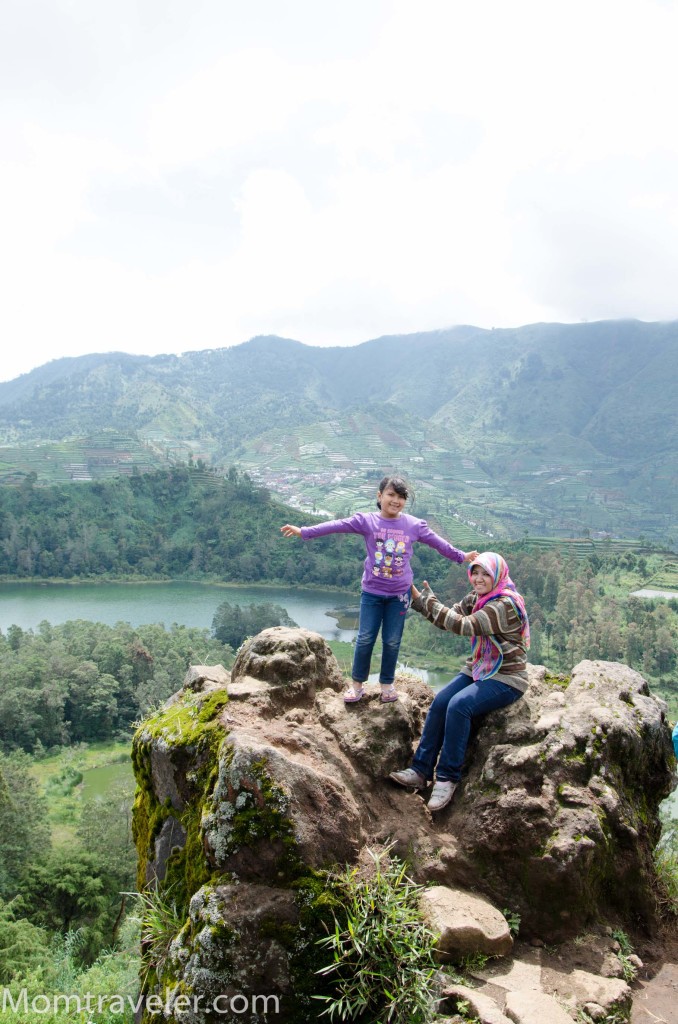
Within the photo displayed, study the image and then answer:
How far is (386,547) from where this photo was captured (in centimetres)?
595

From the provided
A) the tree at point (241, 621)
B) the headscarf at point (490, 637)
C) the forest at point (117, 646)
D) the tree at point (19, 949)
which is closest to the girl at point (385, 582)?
the headscarf at point (490, 637)

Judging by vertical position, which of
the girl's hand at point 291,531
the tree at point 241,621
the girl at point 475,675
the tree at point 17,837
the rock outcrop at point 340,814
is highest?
the girl's hand at point 291,531

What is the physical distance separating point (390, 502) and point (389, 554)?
0.45 meters

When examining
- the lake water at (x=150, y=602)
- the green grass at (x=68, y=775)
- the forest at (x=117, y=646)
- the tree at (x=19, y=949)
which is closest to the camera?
the tree at (x=19, y=949)

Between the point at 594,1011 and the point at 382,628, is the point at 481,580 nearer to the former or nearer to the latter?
the point at 382,628

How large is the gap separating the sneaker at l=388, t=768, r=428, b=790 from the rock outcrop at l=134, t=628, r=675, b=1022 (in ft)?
0.31

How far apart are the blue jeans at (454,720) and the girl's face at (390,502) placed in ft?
4.94

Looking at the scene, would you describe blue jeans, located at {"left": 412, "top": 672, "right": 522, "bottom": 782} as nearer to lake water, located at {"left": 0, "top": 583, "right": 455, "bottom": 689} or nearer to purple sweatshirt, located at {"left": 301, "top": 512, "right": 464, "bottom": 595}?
purple sweatshirt, located at {"left": 301, "top": 512, "right": 464, "bottom": 595}

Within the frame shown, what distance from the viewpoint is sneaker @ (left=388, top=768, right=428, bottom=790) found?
5387 millimetres

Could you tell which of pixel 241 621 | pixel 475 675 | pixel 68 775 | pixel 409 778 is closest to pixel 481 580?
pixel 475 675

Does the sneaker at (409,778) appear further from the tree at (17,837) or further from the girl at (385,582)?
the tree at (17,837)

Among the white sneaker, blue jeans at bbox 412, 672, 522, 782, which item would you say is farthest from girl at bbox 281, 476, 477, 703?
the white sneaker

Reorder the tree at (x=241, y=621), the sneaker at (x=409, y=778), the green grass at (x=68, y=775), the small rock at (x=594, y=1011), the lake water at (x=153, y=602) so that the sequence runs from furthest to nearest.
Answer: the lake water at (x=153, y=602) → the tree at (x=241, y=621) → the green grass at (x=68, y=775) → the sneaker at (x=409, y=778) → the small rock at (x=594, y=1011)

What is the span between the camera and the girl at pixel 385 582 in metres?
5.91
